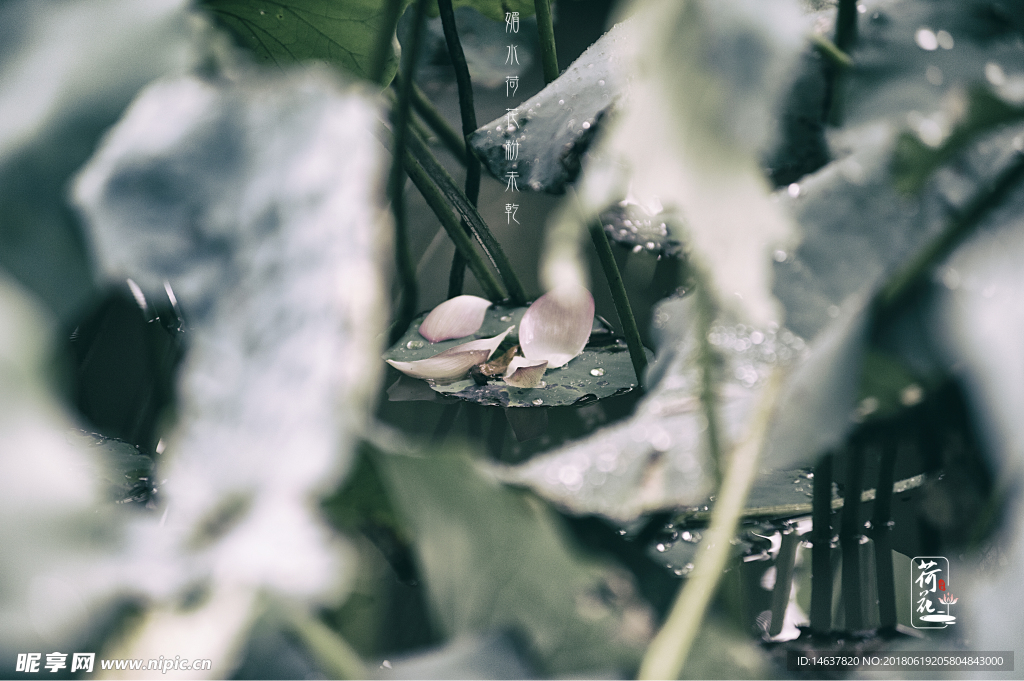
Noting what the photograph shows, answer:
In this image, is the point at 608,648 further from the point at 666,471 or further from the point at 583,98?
the point at 583,98

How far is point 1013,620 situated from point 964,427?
0.07 meters

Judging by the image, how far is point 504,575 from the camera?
11 centimetres

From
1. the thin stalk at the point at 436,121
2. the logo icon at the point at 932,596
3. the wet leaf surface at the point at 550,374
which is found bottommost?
the wet leaf surface at the point at 550,374

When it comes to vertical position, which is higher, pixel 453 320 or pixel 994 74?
pixel 994 74

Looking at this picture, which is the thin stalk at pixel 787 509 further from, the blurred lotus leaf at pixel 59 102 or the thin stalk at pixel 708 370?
the blurred lotus leaf at pixel 59 102

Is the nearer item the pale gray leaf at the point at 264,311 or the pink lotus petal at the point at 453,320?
the pale gray leaf at the point at 264,311

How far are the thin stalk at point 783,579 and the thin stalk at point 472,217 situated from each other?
200mm

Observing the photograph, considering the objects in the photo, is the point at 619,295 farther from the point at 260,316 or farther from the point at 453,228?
the point at 260,316

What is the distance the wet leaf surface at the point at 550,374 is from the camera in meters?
0.28

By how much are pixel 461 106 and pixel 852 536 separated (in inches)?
10.7

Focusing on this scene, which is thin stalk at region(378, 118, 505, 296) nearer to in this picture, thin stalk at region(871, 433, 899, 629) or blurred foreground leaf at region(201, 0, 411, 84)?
blurred foreground leaf at region(201, 0, 411, 84)

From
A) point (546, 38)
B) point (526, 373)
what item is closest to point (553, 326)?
point (526, 373)

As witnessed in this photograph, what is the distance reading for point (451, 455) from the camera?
0.35ft

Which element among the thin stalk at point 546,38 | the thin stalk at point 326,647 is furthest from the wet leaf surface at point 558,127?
the thin stalk at point 326,647
